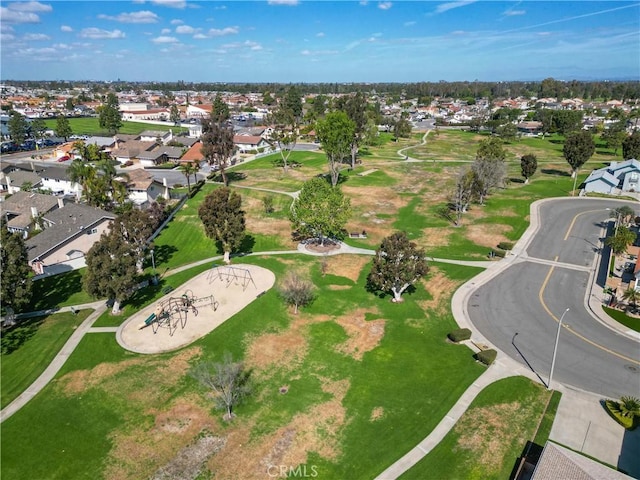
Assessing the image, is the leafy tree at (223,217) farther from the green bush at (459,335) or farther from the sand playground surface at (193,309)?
the green bush at (459,335)

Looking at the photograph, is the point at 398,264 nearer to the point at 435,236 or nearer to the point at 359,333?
the point at 359,333

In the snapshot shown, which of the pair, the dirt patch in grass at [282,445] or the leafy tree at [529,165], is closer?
the dirt patch in grass at [282,445]

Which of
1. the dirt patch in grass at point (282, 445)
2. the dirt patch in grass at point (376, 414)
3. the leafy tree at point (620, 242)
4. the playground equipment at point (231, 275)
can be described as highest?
the leafy tree at point (620, 242)

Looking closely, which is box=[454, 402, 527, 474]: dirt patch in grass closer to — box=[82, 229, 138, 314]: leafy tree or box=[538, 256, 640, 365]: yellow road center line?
box=[538, 256, 640, 365]: yellow road center line

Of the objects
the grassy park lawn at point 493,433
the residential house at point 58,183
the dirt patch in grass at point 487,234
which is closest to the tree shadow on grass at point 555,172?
the dirt patch in grass at point 487,234

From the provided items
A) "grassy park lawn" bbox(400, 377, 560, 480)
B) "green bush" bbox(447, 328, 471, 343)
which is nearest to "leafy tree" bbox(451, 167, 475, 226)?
"green bush" bbox(447, 328, 471, 343)

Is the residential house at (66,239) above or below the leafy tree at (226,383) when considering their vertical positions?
above

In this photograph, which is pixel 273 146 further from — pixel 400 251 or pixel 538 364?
pixel 538 364

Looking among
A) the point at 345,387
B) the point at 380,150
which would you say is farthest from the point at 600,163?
the point at 345,387
